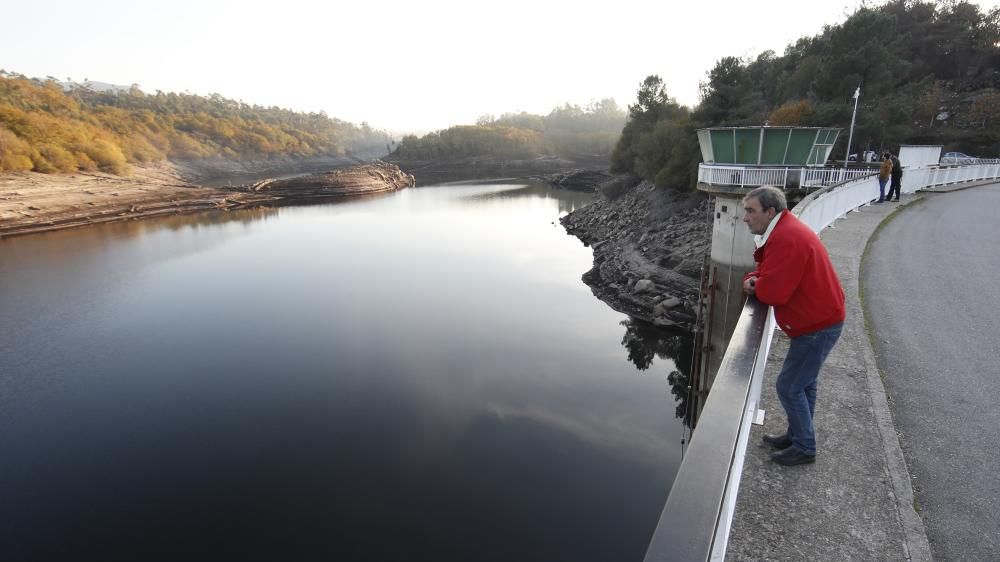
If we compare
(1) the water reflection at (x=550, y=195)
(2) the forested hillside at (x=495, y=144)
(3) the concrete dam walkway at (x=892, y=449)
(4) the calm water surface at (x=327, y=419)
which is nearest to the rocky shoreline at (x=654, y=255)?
(4) the calm water surface at (x=327, y=419)

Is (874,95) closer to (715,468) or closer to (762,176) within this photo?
(762,176)

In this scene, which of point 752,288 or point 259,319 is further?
point 259,319

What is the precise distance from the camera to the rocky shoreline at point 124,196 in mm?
42719

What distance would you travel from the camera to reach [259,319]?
2016 centimetres

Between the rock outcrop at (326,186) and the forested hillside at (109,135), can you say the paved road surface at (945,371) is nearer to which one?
the rock outcrop at (326,186)

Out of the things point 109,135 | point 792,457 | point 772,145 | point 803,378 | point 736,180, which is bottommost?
point 792,457

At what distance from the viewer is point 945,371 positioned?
4961 mm

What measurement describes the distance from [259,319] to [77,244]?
26295 millimetres

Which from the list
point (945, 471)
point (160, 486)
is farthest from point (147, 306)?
point (945, 471)

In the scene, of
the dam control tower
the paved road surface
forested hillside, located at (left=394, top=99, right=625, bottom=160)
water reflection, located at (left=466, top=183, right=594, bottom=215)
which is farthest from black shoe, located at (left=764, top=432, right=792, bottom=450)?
forested hillside, located at (left=394, top=99, right=625, bottom=160)

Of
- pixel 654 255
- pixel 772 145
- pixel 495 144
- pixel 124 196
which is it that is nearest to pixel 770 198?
pixel 772 145

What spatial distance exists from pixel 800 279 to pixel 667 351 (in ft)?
50.1

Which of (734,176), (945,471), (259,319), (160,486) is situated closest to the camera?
(945,471)

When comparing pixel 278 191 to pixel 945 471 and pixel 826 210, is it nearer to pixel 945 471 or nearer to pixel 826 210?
pixel 826 210
